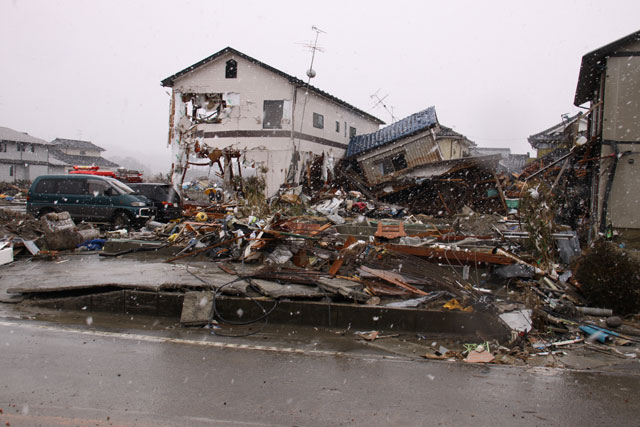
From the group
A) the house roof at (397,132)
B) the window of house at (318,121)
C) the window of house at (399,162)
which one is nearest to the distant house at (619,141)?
the house roof at (397,132)

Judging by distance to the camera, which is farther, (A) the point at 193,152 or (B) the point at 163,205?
(A) the point at 193,152

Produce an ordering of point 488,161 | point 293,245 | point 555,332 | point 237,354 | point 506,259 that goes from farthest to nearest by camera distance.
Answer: point 488,161, point 293,245, point 506,259, point 555,332, point 237,354

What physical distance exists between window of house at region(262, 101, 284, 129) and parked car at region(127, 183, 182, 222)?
764 cm

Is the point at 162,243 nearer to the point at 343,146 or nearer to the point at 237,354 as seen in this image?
the point at 237,354

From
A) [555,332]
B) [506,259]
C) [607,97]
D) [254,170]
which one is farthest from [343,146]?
[555,332]

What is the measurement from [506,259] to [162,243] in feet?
27.5

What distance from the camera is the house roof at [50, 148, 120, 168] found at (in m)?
55.3

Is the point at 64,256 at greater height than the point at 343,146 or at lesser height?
lesser

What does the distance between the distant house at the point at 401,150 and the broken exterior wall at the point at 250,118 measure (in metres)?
4.09

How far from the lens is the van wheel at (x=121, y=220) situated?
1492 centimetres

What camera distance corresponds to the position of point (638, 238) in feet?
42.2

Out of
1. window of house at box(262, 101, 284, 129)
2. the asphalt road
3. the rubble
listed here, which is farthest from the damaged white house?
the asphalt road

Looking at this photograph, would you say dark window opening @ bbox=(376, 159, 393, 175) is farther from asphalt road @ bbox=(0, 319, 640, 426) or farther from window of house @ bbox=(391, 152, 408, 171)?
asphalt road @ bbox=(0, 319, 640, 426)

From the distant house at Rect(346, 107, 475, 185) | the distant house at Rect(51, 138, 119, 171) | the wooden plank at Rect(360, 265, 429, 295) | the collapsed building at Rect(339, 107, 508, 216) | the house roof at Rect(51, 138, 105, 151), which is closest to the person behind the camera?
the wooden plank at Rect(360, 265, 429, 295)
